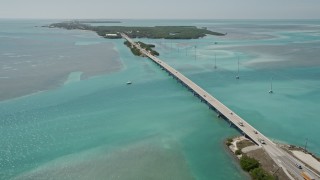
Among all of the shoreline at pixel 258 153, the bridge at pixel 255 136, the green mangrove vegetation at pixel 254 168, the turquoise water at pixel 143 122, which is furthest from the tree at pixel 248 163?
the bridge at pixel 255 136

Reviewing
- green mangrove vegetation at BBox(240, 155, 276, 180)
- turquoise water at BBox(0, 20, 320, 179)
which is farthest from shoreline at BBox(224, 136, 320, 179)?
turquoise water at BBox(0, 20, 320, 179)

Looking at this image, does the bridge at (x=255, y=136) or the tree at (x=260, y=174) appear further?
the bridge at (x=255, y=136)

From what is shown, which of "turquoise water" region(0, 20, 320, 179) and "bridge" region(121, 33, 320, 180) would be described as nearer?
"bridge" region(121, 33, 320, 180)

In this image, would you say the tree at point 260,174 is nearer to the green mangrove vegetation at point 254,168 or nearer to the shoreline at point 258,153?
the green mangrove vegetation at point 254,168

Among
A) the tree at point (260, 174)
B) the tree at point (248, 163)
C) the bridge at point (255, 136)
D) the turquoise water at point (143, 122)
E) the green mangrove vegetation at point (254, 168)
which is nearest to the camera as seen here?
the tree at point (260, 174)

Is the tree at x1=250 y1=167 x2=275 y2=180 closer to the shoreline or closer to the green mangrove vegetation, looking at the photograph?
the green mangrove vegetation

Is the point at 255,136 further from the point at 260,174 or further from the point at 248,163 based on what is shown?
the point at 260,174

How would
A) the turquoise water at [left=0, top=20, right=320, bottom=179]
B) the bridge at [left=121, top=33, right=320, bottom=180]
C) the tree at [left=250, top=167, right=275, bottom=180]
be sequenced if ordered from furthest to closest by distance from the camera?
the turquoise water at [left=0, top=20, right=320, bottom=179] < the bridge at [left=121, top=33, right=320, bottom=180] < the tree at [left=250, top=167, right=275, bottom=180]

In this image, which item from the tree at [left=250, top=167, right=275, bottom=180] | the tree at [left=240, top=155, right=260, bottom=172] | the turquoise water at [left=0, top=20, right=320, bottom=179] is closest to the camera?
the tree at [left=250, top=167, right=275, bottom=180]
